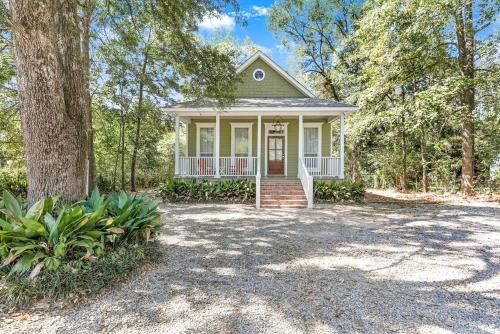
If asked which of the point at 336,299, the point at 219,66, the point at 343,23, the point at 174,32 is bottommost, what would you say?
the point at 336,299

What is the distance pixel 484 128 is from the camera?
12.5 metres

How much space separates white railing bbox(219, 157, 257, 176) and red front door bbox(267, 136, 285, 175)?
0.96m

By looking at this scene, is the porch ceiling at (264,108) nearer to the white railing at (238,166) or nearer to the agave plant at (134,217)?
the white railing at (238,166)

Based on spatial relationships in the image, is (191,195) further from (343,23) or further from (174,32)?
(343,23)

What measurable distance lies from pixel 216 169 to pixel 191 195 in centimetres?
158

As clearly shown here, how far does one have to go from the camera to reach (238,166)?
11.8 meters

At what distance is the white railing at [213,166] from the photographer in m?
11.1

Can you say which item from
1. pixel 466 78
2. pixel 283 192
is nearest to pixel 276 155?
pixel 283 192

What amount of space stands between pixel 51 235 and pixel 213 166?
28.6 ft

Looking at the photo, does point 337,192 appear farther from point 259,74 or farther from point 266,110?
point 259,74

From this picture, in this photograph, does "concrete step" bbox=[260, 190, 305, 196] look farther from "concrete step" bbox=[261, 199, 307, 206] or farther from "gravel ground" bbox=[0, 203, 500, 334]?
"gravel ground" bbox=[0, 203, 500, 334]

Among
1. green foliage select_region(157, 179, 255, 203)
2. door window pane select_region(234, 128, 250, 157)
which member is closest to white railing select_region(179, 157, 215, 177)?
green foliage select_region(157, 179, 255, 203)

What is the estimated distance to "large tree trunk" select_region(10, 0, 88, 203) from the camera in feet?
11.9

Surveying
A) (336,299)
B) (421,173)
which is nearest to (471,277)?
(336,299)
